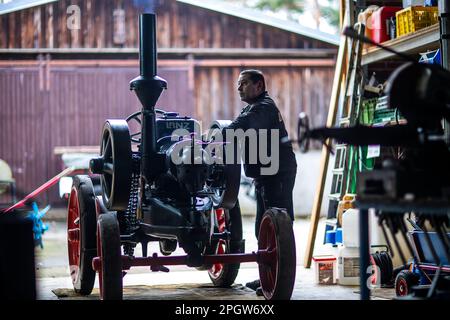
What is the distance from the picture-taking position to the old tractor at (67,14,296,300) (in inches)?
170

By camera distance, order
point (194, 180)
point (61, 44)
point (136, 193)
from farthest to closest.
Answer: point (61, 44)
point (136, 193)
point (194, 180)

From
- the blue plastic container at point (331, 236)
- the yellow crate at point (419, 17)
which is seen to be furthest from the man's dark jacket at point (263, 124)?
the yellow crate at point (419, 17)

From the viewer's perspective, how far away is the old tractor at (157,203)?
170 inches

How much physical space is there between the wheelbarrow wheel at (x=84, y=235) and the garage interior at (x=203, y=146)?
12 millimetres

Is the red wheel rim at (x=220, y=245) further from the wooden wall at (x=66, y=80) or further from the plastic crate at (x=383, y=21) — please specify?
the wooden wall at (x=66, y=80)

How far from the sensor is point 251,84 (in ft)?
16.5

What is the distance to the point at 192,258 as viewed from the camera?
4.41 m

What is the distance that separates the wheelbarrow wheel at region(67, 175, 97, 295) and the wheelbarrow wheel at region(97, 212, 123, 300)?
24.5 inches

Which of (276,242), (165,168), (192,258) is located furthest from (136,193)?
(276,242)

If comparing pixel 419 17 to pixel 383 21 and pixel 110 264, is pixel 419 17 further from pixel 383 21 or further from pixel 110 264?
pixel 110 264

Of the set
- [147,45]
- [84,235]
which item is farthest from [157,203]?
[147,45]

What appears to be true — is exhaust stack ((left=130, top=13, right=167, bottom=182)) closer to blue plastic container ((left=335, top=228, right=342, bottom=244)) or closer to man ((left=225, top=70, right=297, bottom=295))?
man ((left=225, top=70, right=297, bottom=295))
